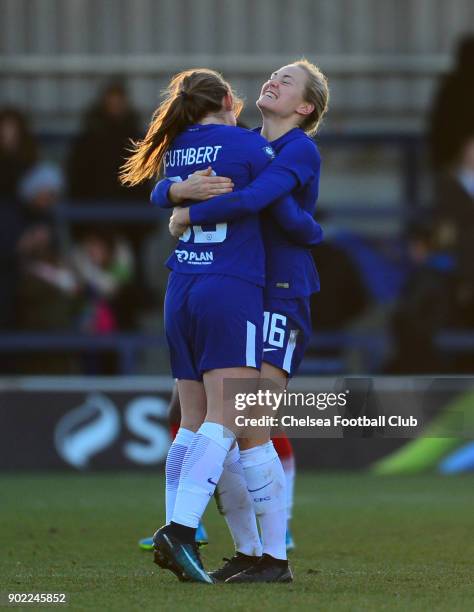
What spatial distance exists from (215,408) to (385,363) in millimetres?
7962

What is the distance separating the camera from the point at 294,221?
18.5 ft

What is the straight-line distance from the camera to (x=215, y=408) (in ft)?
18.0

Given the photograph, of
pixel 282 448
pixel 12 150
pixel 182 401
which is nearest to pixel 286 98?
pixel 182 401

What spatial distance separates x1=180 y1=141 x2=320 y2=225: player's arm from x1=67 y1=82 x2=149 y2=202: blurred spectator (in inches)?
294

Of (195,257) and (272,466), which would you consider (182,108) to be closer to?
(195,257)

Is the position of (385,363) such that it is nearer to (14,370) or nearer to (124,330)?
(124,330)

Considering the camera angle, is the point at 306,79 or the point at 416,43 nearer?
the point at 306,79

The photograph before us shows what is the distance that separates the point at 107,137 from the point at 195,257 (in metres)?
7.90

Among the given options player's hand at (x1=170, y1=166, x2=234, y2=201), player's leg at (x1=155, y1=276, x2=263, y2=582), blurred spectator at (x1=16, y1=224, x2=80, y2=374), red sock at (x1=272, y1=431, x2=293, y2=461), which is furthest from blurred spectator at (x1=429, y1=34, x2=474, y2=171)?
player's leg at (x1=155, y1=276, x2=263, y2=582)

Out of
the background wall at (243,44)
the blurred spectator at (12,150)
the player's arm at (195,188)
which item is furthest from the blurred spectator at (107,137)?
the player's arm at (195,188)

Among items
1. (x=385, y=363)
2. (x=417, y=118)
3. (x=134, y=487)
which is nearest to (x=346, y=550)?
(x=134, y=487)

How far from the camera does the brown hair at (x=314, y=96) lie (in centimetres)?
589

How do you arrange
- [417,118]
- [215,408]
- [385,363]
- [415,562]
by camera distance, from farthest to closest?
1. [417,118]
2. [385,363]
3. [415,562]
4. [215,408]

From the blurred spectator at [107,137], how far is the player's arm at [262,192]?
294 inches
